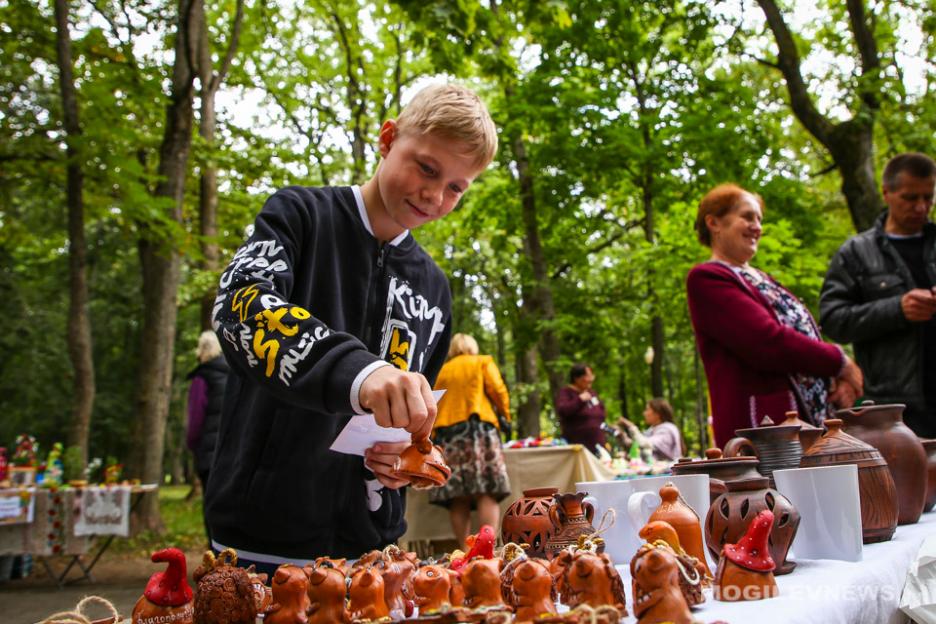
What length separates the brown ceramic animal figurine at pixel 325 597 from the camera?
42.6 inches

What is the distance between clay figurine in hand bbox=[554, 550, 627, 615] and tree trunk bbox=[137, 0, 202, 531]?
8.67 meters

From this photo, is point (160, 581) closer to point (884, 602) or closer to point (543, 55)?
point (884, 602)

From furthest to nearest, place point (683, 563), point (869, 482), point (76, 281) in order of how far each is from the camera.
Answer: point (76, 281) < point (869, 482) < point (683, 563)

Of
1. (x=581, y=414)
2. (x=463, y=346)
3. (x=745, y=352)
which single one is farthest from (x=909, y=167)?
(x=581, y=414)

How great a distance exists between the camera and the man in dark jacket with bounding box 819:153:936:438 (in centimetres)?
327

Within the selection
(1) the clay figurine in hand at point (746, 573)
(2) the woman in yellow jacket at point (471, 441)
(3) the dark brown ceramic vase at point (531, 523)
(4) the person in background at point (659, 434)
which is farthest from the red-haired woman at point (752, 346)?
(4) the person in background at point (659, 434)

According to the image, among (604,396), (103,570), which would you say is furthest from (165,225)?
(604,396)

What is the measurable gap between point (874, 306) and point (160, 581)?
3.00m

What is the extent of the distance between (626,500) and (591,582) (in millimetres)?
593

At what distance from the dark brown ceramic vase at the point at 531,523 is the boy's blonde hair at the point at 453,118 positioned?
74cm

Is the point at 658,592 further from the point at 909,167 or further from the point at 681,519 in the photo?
the point at 909,167

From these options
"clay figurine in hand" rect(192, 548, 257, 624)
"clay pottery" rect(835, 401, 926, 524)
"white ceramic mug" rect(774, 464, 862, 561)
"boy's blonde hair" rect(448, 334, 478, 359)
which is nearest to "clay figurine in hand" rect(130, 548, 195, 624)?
"clay figurine in hand" rect(192, 548, 257, 624)

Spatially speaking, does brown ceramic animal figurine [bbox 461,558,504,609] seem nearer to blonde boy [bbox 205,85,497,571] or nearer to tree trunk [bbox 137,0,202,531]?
blonde boy [bbox 205,85,497,571]

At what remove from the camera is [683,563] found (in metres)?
1.08
